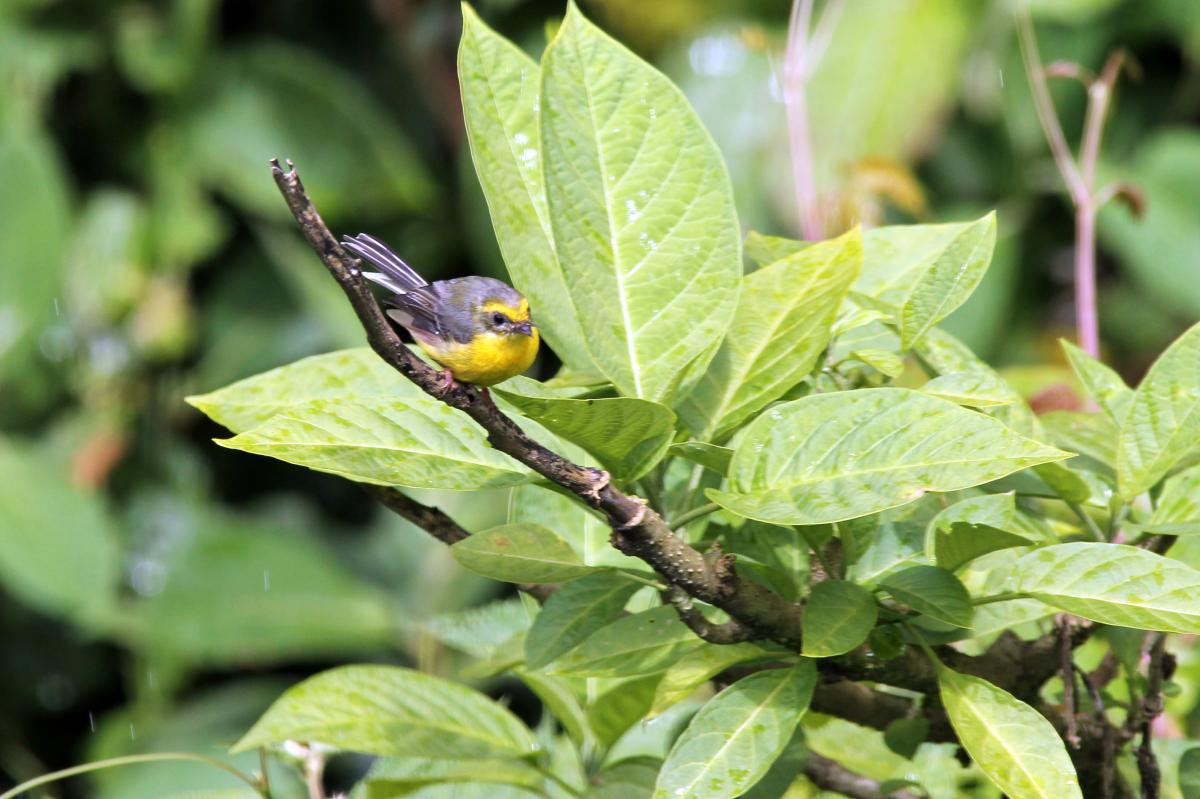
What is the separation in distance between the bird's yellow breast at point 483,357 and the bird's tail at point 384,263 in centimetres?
4

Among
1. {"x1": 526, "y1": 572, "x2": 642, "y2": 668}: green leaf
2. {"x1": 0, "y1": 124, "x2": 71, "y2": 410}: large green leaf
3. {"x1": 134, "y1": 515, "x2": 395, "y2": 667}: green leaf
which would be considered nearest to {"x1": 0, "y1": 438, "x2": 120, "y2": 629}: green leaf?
{"x1": 134, "y1": 515, "x2": 395, "y2": 667}: green leaf

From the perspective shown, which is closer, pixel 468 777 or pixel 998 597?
pixel 998 597

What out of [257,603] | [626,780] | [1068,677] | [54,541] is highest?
[1068,677]

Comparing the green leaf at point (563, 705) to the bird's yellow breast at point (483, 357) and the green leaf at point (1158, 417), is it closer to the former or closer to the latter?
the bird's yellow breast at point (483, 357)

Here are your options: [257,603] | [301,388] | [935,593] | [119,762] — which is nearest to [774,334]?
[935,593]

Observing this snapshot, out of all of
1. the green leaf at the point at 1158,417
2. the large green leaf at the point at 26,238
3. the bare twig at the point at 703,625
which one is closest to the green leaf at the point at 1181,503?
the green leaf at the point at 1158,417

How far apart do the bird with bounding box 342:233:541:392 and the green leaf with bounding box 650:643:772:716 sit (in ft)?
0.62

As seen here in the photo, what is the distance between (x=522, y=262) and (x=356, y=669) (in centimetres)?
32

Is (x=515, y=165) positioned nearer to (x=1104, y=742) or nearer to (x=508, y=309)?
(x=508, y=309)

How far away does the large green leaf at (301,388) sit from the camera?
Answer: 75 cm

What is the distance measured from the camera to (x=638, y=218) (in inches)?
27.3

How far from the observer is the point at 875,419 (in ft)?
2.00

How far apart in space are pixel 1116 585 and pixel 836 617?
135 mm

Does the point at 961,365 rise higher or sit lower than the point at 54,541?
higher
